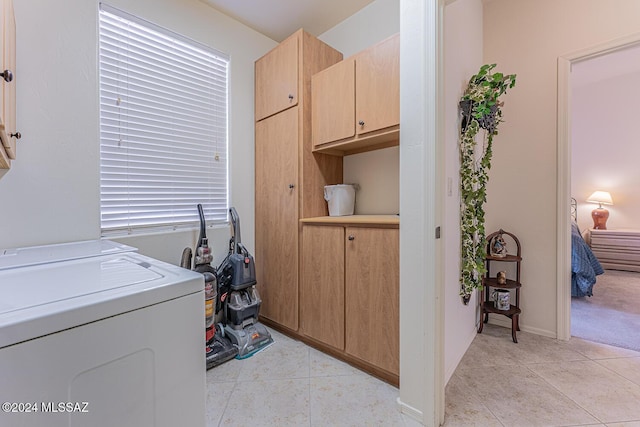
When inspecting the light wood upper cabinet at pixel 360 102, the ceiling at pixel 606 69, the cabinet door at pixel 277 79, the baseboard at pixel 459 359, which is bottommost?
the baseboard at pixel 459 359

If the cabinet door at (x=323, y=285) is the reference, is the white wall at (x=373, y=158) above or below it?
above

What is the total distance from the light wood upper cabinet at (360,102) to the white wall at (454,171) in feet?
1.07

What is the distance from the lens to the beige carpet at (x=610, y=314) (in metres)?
2.16

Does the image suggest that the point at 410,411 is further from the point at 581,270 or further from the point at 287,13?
the point at 287,13

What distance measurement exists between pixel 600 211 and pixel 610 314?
2.78 m

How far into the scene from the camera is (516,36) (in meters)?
2.37

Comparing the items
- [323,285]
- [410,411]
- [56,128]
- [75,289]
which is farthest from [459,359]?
[56,128]

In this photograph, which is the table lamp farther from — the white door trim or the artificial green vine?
the white door trim

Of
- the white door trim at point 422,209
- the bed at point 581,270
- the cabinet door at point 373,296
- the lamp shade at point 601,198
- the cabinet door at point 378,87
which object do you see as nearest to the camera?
the white door trim at point 422,209

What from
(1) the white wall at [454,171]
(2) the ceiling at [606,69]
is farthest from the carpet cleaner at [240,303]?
(2) the ceiling at [606,69]

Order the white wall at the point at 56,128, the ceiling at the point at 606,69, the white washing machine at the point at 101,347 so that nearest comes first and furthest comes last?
the white washing machine at the point at 101,347 → the white wall at the point at 56,128 → the ceiling at the point at 606,69

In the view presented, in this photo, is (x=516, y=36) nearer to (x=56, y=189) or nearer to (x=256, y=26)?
(x=256, y=26)

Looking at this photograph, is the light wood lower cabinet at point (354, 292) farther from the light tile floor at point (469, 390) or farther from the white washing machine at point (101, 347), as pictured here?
the white washing machine at point (101, 347)

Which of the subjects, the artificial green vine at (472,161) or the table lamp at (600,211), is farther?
the table lamp at (600,211)
